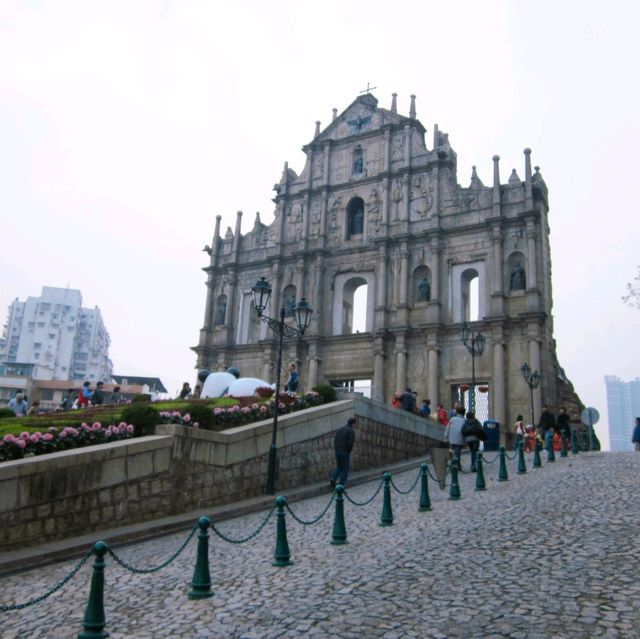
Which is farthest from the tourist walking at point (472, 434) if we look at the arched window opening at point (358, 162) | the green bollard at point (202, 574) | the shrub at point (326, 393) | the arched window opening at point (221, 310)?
the arched window opening at point (221, 310)

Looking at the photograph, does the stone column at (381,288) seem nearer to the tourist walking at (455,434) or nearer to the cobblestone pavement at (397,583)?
the tourist walking at (455,434)

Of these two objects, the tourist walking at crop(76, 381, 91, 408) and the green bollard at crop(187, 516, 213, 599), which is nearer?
the green bollard at crop(187, 516, 213, 599)

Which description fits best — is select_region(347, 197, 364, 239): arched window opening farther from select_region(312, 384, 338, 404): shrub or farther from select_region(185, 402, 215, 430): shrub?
select_region(185, 402, 215, 430): shrub

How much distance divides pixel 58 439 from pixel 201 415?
3.41 meters

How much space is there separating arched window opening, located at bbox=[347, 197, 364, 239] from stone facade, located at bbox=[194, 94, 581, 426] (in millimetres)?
81

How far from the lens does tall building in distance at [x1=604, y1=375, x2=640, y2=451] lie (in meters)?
166

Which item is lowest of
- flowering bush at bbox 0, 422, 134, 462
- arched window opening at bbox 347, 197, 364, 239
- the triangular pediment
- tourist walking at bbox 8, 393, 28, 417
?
flowering bush at bbox 0, 422, 134, 462

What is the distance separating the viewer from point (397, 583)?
24.2 ft

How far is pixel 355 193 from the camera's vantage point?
37781 mm

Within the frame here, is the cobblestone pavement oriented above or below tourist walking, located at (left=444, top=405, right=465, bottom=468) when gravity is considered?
below

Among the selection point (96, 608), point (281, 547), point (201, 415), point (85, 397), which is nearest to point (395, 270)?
point (85, 397)

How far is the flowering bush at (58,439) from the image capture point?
10.4 m

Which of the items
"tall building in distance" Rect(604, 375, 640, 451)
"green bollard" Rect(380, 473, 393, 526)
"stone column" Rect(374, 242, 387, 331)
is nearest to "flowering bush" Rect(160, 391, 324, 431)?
"green bollard" Rect(380, 473, 393, 526)

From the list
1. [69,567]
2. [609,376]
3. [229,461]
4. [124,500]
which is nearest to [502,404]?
[229,461]
